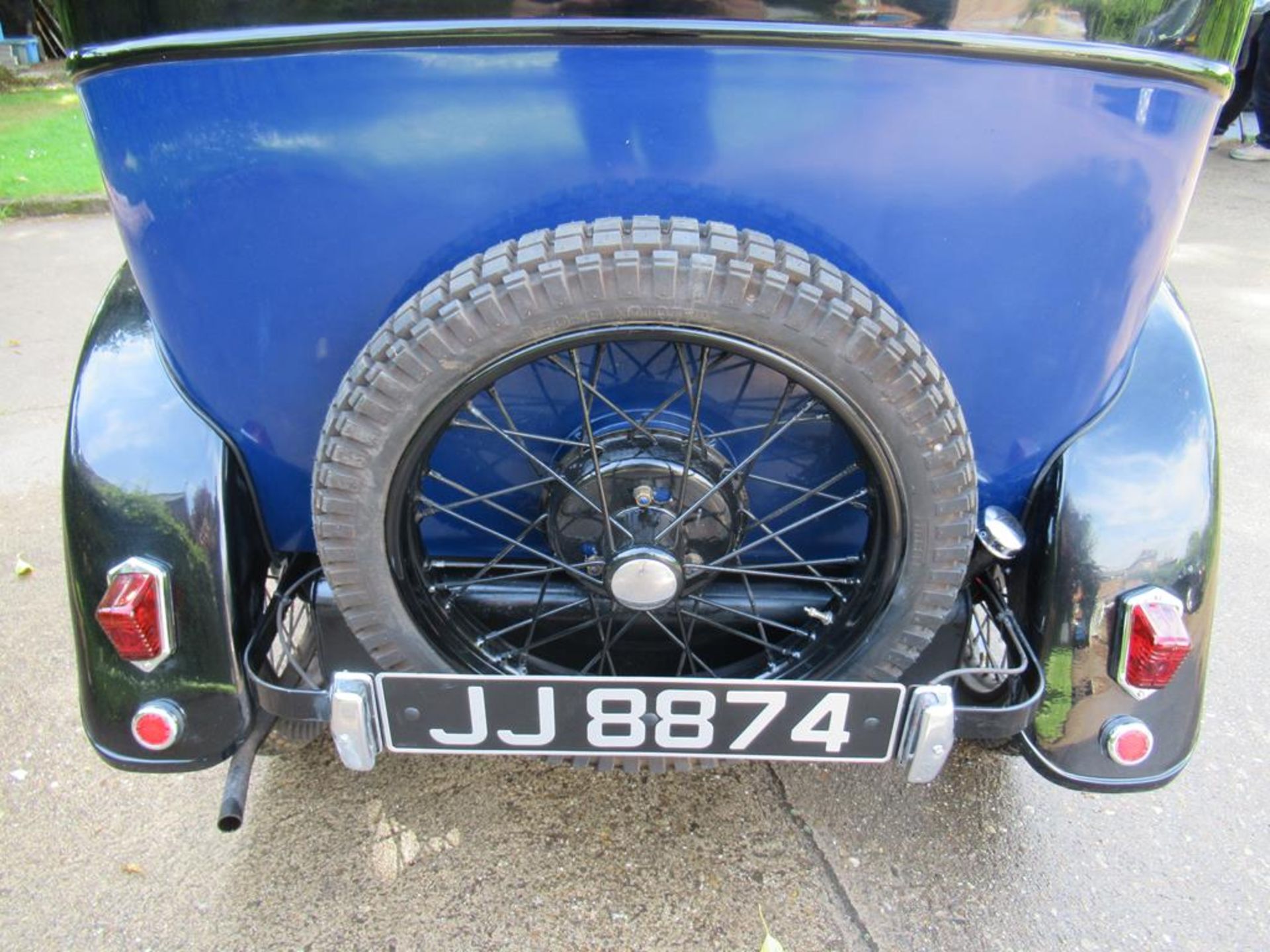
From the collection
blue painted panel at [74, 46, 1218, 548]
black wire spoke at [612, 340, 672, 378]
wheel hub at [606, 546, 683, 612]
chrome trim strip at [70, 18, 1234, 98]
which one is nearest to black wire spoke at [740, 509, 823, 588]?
wheel hub at [606, 546, 683, 612]

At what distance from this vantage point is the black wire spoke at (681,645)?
6.01 ft

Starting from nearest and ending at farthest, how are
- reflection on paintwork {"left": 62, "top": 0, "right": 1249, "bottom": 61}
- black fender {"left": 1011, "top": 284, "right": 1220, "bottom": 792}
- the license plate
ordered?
reflection on paintwork {"left": 62, "top": 0, "right": 1249, "bottom": 61}
the license plate
black fender {"left": 1011, "top": 284, "right": 1220, "bottom": 792}

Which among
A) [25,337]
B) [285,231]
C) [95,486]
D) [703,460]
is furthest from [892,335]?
[25,337]

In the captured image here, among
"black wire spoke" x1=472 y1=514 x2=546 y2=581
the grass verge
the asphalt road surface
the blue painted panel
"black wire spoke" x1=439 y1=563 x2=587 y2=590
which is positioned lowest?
the asphalt road surface

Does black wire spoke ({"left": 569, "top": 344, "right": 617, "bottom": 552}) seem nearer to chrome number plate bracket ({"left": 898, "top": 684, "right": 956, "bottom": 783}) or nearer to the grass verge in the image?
chrome number plate bracket ({"left": 898, "top": 684, "right": 956, "bottom": 783})

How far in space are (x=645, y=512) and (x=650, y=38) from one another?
0.76m

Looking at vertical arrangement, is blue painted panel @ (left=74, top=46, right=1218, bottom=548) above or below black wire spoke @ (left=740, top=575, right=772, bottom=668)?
above

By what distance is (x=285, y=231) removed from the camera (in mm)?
1486

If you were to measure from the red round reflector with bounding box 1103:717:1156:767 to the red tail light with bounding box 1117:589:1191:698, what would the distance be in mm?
60

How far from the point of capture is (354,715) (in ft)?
5.20

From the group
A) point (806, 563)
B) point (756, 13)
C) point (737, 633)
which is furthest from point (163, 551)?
point (756, 13)

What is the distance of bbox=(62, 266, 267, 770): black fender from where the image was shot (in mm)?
1698

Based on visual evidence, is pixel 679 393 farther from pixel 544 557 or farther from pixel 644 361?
pixel 544 557

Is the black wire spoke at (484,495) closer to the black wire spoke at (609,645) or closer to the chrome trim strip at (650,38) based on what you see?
the black wire spoke at (609,645)
